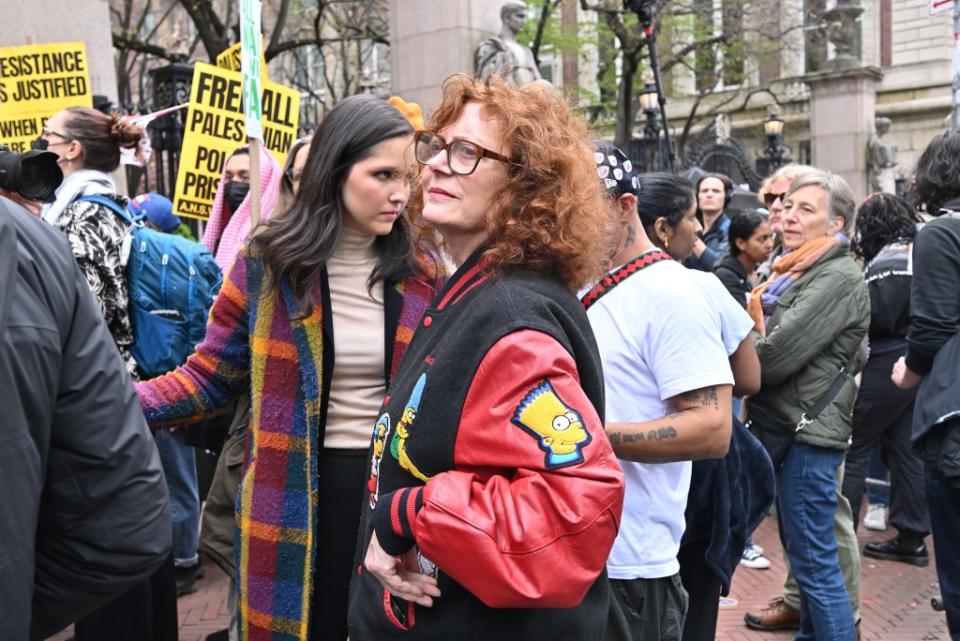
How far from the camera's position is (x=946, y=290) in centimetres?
380

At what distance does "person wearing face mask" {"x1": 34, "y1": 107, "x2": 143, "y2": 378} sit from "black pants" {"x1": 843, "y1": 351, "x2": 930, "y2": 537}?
4.36 meters

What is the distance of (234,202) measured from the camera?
5602 millimetres

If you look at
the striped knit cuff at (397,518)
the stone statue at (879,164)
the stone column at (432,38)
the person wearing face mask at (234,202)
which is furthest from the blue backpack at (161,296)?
the stone statue at (879,164)

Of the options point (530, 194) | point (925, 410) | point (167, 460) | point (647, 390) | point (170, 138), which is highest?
point (170, 138)

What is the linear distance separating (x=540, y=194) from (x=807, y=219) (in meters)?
2.96

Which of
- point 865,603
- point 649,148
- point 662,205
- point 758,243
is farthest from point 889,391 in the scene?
point 649,148

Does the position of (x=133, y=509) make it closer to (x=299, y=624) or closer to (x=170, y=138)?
(x=299, y=624)

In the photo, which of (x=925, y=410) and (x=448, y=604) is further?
(x=925, y=410)

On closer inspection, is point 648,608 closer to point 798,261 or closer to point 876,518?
point 798,261

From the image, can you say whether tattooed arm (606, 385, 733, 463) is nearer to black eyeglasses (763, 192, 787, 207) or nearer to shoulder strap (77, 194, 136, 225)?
shoulder strap (77, 194, 136, 225)

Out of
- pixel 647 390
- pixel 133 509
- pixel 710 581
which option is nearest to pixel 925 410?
pixel 710 581

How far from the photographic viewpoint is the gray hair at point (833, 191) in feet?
15.1

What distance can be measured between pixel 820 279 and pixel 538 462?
10.1 ft

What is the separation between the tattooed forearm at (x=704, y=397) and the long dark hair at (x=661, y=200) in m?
0.91
